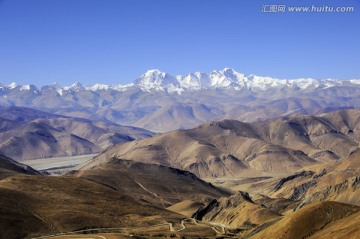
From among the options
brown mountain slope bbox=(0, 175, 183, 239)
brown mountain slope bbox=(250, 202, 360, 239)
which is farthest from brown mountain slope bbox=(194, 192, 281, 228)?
brown mountain slope bbox=(250, 202, 360, 239)

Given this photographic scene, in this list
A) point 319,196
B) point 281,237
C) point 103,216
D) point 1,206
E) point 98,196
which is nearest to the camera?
point 281,237

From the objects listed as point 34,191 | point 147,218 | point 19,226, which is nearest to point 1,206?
point 19,226

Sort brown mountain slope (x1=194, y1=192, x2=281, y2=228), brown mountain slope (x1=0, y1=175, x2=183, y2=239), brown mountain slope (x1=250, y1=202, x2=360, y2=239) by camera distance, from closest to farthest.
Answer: brown mountain slope (x1=250, y1=202, x2=360, y2=239) → brown mountain slope (x1=0, y1=175, x2=183, y2=239) → brown mountain slope (x1=194, y1=192, x2=281, y2=228)

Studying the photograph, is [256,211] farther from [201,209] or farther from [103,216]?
[103,216]

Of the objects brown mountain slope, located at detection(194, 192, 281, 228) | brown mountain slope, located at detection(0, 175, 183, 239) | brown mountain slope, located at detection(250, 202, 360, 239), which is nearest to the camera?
brown mountain slope, located at detection(250, 202, 360, 239)

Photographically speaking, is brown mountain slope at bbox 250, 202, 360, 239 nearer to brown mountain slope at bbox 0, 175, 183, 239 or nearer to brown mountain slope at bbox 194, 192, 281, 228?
brown mountain slope at bbox 194, 192, 281, 228

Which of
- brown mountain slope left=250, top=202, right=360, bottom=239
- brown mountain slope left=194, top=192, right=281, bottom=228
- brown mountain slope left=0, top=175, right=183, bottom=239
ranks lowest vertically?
brown mountain slope left=194, top=192, right=281, bottom=228

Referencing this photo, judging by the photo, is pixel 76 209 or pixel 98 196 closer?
pixel 76 209
